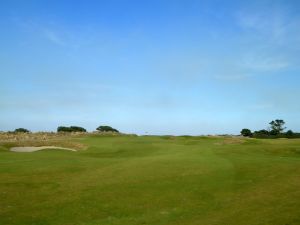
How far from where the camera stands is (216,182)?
22391 mm

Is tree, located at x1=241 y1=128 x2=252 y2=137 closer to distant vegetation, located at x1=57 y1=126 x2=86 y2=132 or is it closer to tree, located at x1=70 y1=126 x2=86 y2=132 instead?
tree, located at x1=70 y1=126 x2=86 y2=132

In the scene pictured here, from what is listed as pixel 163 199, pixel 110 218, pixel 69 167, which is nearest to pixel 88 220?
pixel 110 218

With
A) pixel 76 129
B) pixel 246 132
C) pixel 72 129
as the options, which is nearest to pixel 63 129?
pixel 72 129

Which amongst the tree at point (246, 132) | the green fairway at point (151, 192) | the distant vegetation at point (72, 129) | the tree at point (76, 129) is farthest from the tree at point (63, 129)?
the green fairway at point (151, 192)

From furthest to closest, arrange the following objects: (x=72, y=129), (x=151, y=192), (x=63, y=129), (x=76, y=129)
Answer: (x=76, y=129) < (x=72, y=129) < (x=63, y=129) < (x=151, y=192)

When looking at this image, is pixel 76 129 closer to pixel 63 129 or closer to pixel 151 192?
pixel 63 129

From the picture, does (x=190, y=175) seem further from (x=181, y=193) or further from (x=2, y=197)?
(x=2, y=197)

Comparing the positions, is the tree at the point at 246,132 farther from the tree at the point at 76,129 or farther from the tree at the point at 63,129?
the tree at the point at 63,129

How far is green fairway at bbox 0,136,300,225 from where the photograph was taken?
1595 centimetres

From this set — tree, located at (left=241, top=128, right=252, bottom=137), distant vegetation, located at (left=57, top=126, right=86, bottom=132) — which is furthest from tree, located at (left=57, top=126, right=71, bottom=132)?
tree, located at (left=241, top=128, right=252, bottom=137)

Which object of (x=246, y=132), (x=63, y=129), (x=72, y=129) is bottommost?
(x=246, y=132)

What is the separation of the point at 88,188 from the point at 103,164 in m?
7.88

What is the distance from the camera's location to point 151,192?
20.2 meters

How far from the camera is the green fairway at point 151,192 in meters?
16.0
